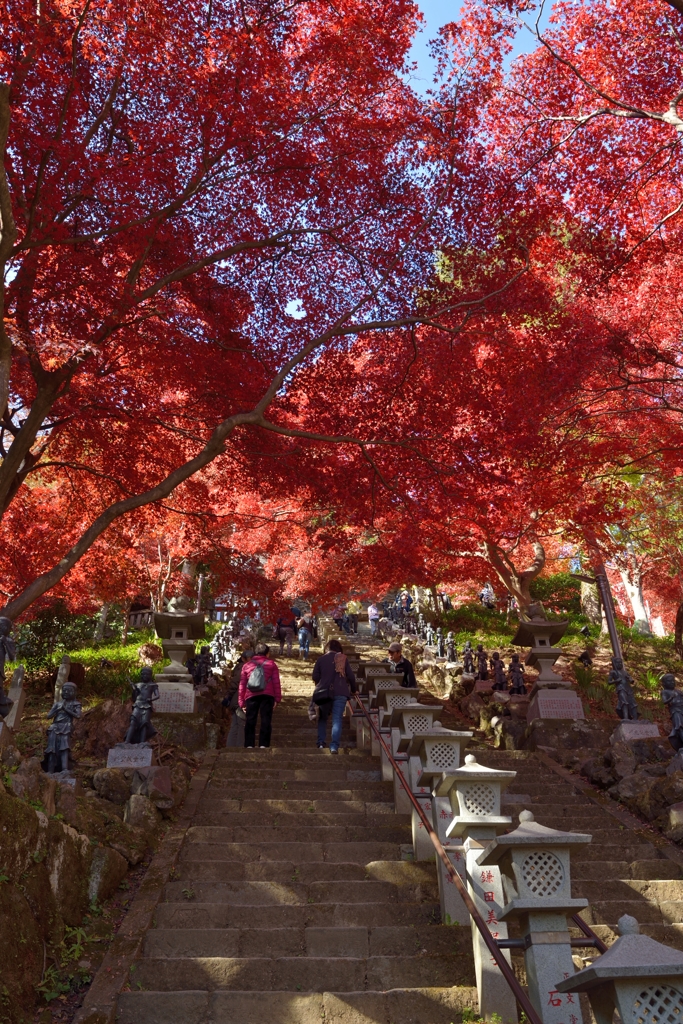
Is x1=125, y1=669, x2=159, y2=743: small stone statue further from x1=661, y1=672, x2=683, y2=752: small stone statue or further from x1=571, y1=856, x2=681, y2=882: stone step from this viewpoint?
x1=661, y1=672, x2=683, y2=752: small stone statue

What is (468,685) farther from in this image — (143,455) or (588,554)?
(143,455)

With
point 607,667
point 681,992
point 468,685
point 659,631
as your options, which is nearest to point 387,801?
point 681,992

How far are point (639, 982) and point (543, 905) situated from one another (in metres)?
1.59

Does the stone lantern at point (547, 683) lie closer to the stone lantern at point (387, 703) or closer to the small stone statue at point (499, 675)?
the small stone statue at point (499, 675)

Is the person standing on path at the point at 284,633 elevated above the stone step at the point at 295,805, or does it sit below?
above

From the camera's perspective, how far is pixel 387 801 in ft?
28.3

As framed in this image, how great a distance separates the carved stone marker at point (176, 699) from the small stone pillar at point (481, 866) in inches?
301

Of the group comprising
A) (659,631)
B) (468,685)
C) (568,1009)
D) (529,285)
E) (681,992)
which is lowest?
(568,1009)

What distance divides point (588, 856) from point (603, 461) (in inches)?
365

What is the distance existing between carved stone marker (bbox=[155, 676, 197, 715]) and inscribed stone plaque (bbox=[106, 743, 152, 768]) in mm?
3264

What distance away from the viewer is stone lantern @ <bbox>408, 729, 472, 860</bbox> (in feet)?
22.0

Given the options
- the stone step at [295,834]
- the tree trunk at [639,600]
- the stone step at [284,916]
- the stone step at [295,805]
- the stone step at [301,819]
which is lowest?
the stone step at [284,916]

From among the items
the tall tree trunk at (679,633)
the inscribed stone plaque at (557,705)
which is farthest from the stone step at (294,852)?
the tall tree trunk at (679,633)

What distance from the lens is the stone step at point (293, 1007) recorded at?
A: 4.38 meters
